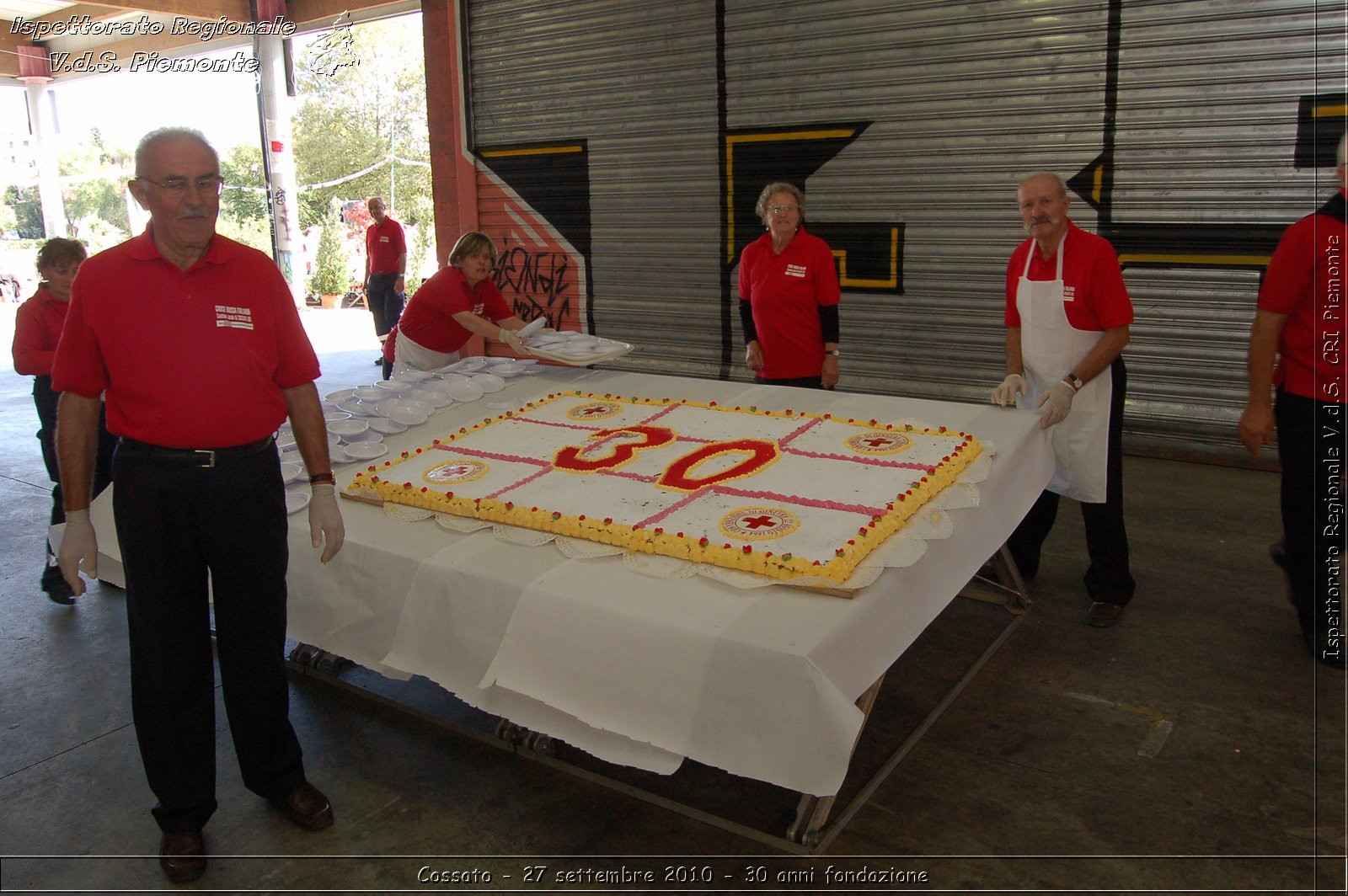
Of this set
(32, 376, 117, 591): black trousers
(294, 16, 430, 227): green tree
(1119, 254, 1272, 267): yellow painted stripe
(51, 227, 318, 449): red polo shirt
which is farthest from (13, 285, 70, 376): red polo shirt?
(294, 16, 430, 227): green tree

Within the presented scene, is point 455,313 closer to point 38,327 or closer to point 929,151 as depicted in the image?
point 38,327

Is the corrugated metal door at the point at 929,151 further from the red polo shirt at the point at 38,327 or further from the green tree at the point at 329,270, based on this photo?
the green tree at the point at 329,270

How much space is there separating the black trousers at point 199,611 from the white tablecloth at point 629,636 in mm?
219

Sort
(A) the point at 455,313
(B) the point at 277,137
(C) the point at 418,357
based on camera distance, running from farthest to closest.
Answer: (B) the point at 277,137 → (C) the point at 418,357 → (A) the point at 455,313

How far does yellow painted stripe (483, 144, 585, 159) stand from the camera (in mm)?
7922

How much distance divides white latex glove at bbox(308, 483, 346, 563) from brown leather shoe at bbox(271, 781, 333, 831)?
0.63 m

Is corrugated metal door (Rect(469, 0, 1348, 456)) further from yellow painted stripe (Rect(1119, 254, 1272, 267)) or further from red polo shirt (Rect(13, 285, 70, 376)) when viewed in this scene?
red polo shirt (Rect(13, 285, 70, 376))

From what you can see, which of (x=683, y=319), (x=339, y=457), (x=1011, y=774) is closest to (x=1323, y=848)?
(x=1011, y=774)

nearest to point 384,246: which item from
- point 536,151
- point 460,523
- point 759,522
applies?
point 536,151

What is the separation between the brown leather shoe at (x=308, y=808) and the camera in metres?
2.44

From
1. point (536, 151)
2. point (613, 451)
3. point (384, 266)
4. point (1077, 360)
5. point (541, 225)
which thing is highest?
point (536, 151)

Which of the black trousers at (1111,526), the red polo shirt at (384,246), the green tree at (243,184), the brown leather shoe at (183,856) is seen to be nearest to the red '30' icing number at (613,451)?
the brown leather shoe at (183,856)

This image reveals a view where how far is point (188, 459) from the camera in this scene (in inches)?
84.7

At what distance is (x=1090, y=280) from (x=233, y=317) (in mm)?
2709
